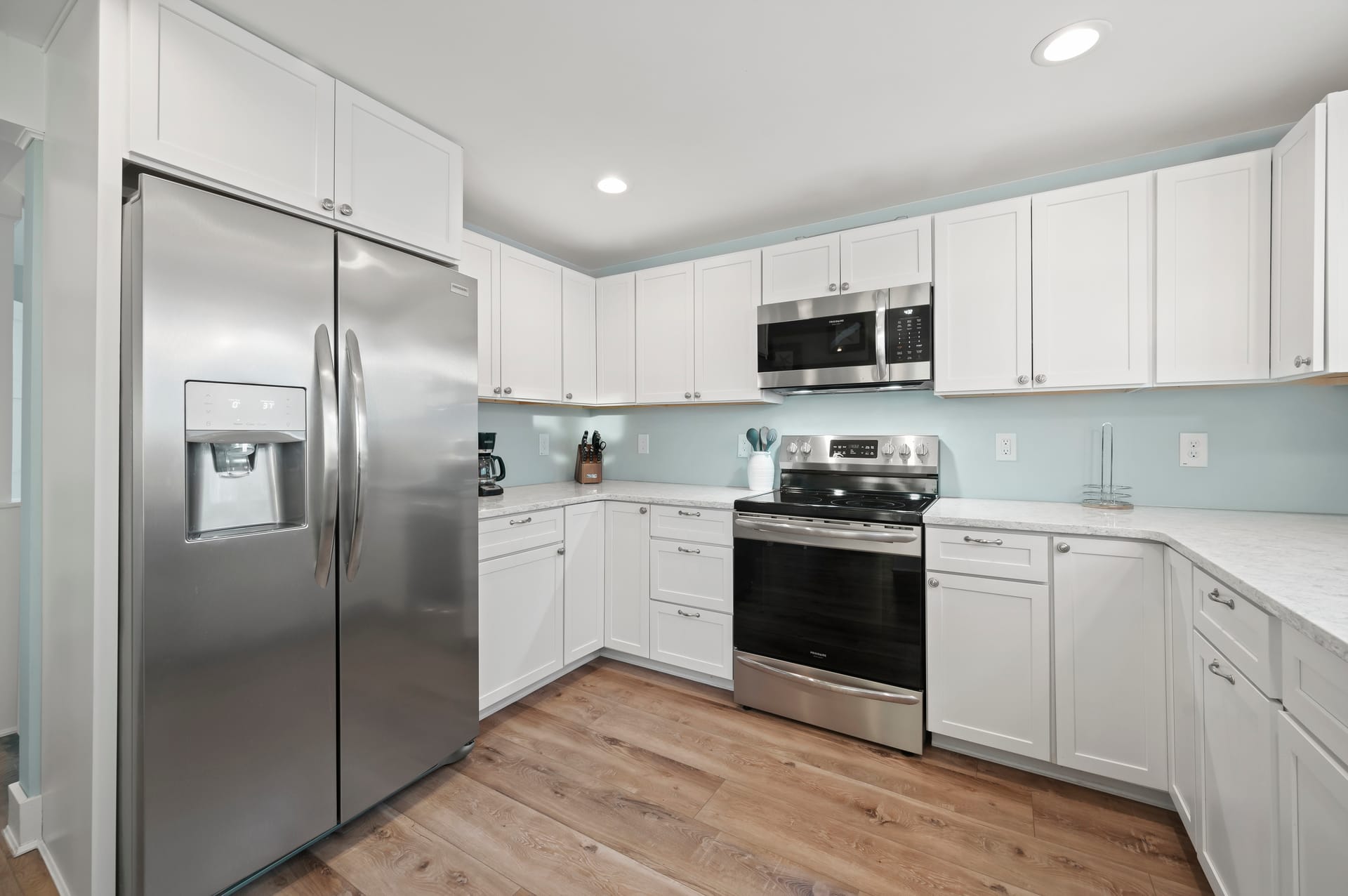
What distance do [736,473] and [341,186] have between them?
235cm

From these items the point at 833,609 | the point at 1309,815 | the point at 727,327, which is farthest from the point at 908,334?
the point at 1309,815

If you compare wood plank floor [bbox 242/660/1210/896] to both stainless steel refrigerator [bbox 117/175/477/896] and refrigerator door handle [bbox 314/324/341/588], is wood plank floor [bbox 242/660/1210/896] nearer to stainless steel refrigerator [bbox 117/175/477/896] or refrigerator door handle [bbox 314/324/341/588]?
stainless steel refrigerator [bbox 117/175/477/896]

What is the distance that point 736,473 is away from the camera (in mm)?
3352

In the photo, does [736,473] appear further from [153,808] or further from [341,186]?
[153,808]

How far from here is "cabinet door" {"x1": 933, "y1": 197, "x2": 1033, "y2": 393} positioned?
2.29 m

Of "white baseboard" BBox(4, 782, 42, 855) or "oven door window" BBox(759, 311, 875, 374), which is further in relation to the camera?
"oven door window" BBox(759, 311, 875, 374)

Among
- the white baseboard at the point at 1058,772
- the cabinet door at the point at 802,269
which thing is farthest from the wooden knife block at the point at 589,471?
the white baseboard at the point at 1058,772

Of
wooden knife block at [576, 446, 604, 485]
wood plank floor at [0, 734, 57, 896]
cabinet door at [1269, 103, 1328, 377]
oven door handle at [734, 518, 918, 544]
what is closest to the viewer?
wood plank floor at [0, 734, 57, 896]

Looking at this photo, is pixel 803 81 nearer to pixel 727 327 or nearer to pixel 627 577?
pixel 727 327

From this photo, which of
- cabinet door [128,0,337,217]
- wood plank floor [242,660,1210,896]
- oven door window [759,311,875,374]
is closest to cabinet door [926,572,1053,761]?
wood plank floor [242,660,1210,896]

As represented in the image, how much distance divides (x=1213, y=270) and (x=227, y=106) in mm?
3181

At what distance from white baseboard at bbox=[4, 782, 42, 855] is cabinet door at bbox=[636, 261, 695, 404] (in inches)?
108

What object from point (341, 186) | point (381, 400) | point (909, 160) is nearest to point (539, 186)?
point (341, 186)

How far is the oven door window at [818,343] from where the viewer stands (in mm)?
2605
